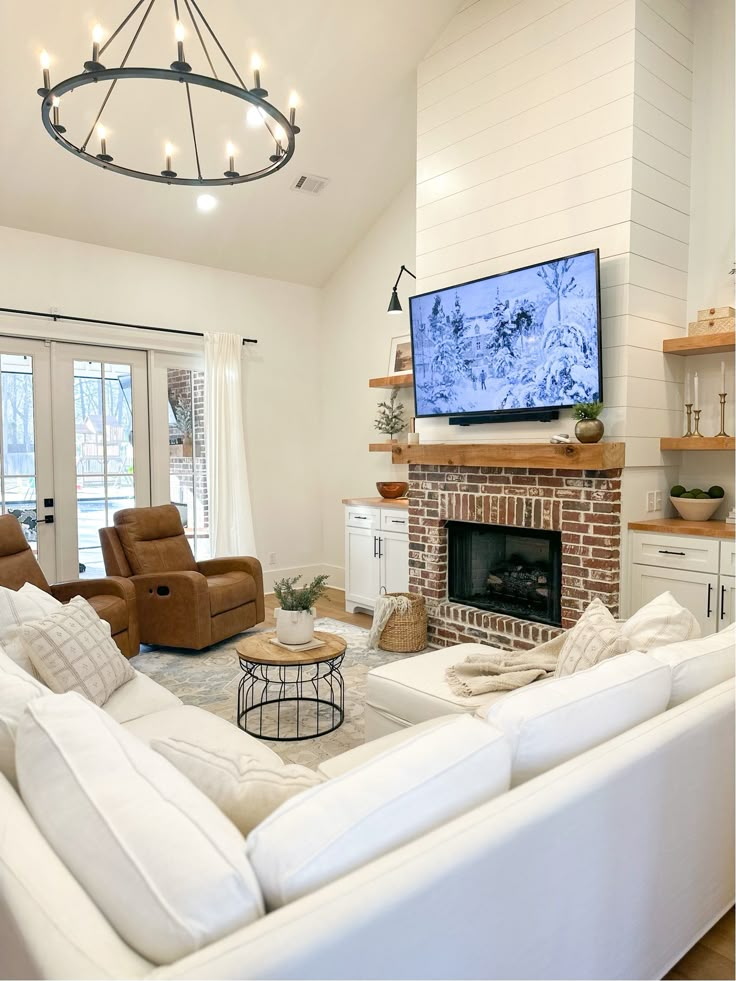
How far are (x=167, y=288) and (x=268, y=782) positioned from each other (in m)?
5.08

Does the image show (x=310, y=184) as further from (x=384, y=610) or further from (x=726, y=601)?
(x=726, y=601)

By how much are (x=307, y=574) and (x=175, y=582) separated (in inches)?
94.6

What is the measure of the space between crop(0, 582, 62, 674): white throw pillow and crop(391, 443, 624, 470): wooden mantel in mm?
2534

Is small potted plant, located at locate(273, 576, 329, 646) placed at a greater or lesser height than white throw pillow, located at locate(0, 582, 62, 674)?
lesser

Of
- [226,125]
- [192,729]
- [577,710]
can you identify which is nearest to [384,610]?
[192,729]

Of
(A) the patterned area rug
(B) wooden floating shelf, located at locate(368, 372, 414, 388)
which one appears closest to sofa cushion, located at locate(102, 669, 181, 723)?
(A) the patterned area rug

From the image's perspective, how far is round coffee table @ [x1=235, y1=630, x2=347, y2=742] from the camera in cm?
296

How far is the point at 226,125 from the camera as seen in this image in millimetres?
4609

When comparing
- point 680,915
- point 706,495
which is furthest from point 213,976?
point 706,495

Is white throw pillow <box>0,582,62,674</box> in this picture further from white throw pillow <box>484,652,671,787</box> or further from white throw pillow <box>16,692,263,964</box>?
white throw pillow <box>484,652,671,787</box>

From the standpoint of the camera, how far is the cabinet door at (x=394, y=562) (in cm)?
505

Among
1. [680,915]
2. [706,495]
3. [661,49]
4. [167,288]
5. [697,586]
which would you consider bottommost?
[680,915]

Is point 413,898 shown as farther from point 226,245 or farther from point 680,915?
point 226,245

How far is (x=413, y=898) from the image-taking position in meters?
0.98
